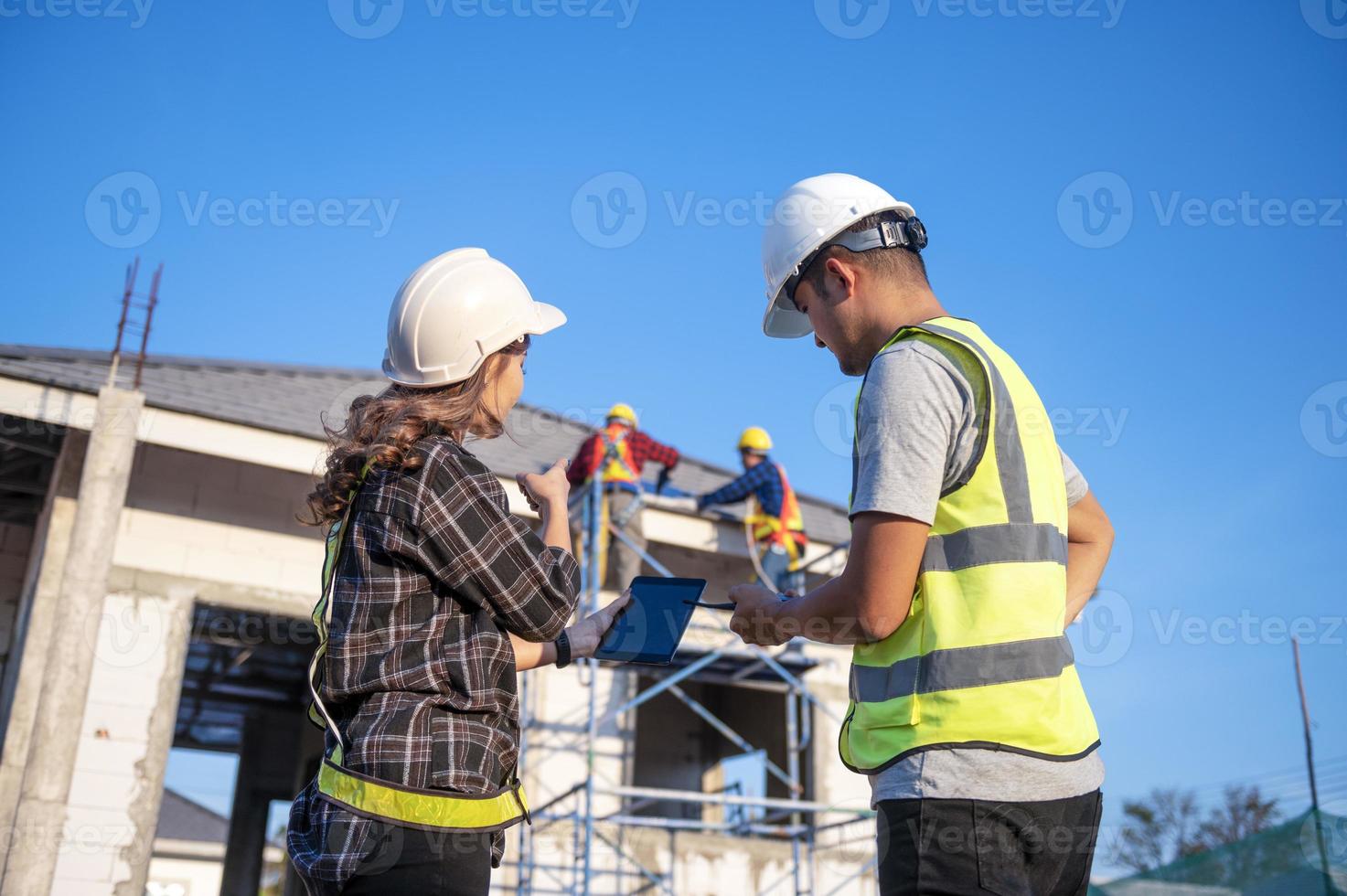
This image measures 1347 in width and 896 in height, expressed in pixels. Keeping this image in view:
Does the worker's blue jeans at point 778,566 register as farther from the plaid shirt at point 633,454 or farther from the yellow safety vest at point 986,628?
the yellow safety vest at point 986,628

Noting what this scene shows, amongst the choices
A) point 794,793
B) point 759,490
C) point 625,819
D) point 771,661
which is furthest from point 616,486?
point 794,793

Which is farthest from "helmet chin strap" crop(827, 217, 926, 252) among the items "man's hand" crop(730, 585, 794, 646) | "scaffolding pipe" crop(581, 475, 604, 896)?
"scaffolding pipe" crop(581, 475, 604, 896)

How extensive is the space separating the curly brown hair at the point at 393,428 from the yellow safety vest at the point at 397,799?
1.22 ft

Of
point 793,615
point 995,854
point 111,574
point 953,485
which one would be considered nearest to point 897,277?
point 953,485

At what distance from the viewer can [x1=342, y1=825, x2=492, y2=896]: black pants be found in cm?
221

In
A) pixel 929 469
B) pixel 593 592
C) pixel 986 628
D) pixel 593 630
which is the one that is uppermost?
pixel 593 592

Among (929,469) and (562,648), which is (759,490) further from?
(929,469)

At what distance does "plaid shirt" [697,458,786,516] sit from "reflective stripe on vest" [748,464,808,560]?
38mm

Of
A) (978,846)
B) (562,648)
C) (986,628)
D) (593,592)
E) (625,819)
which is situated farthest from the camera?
(593,592)

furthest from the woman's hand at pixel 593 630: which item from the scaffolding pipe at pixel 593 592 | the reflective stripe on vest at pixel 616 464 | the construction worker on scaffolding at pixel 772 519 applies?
the construction worker on scaffolding at pixel 772 519

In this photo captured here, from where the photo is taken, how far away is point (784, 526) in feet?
37.6

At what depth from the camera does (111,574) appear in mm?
9359

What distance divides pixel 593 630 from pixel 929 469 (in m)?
1.07

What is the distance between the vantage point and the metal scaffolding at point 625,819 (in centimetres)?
984
